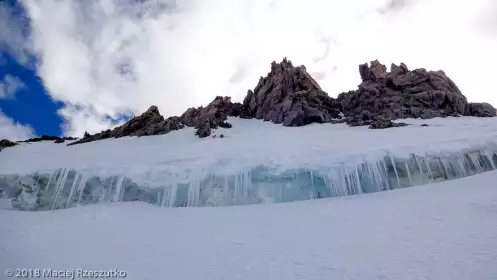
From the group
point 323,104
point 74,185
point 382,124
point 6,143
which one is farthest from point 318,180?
point 6,143

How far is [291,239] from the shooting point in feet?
28.6

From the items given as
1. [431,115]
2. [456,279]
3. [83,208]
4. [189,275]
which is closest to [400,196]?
[456,279]

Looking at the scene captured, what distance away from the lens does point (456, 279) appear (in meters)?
5.56

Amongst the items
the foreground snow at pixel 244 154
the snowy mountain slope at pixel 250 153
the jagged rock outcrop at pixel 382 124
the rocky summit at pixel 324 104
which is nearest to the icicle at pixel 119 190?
the foreground snow at pixel 244 154

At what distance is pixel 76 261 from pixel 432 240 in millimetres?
8625

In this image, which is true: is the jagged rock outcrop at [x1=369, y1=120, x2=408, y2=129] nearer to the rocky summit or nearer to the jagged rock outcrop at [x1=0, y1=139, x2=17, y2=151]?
→ the rocky summit

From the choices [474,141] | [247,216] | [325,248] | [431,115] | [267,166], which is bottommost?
[325,248]

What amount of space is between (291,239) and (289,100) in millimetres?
25797

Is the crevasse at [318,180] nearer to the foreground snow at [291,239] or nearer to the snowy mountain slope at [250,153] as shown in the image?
the snowy mountain slope at [250,153]

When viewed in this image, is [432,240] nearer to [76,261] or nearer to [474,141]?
[76,261]

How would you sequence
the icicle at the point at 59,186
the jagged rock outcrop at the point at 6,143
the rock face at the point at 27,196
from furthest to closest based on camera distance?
the jagged rock outcrop at the point at 6,143
the rock face at the point at 27,196
the icicle at the point at 59,186

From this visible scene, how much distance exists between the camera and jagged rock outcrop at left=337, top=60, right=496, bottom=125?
95.7 feet

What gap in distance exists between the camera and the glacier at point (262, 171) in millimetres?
14023

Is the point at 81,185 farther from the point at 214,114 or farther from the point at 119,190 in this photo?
the point at 214,114
